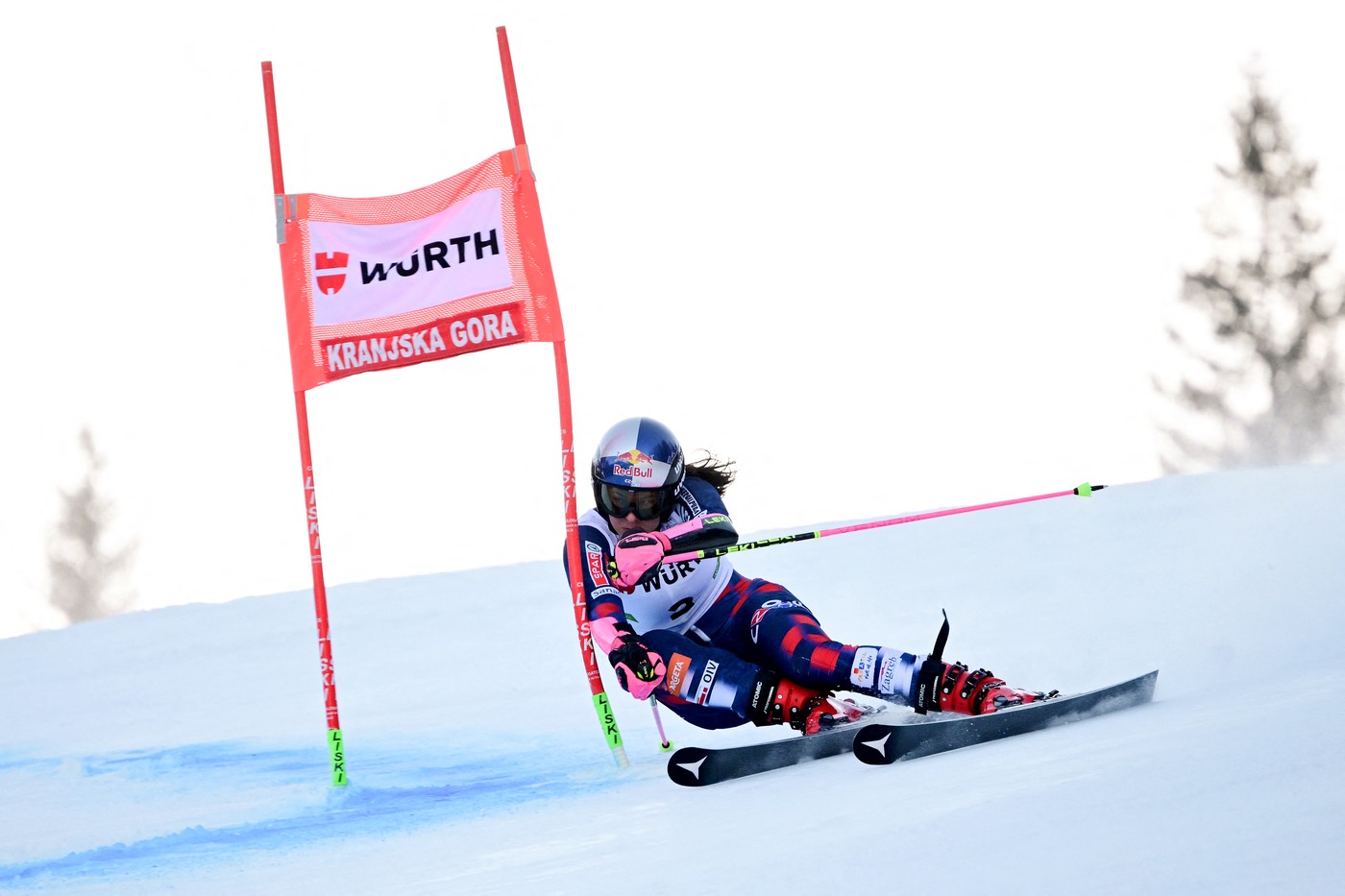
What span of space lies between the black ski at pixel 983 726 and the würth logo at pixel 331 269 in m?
2.67

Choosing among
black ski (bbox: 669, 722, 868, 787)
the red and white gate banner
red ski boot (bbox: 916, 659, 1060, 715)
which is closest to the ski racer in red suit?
red ski boot (bbox: 916, 659, 1060, 715)

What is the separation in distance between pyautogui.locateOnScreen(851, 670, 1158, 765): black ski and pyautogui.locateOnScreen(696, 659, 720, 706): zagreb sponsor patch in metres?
0.71

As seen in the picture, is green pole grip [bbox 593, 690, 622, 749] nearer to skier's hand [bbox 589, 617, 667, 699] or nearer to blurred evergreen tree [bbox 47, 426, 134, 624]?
skier's hand [bbox 589, 617, 667, 699]

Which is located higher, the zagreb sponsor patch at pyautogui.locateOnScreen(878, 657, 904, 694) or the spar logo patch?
the spar logo patch

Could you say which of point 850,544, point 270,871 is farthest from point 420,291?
point 850,544

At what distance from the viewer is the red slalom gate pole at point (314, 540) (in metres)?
5.16

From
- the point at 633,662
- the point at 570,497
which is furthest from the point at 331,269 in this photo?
the point at 633,662

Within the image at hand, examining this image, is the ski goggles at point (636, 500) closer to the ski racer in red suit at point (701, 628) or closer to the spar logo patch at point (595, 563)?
the ski racer in red suit at point (701, 628)

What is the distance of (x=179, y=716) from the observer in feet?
25.8

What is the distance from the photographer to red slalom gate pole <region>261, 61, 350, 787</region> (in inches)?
203

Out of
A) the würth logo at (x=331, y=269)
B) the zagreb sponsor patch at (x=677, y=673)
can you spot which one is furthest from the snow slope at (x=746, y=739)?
the würth logo at (x=331, y=269)

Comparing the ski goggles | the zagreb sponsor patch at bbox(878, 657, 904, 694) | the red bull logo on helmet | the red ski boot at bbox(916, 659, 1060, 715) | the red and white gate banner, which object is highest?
the red and white gate banner

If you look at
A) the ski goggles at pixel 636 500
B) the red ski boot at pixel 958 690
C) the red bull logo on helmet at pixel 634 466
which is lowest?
the red ski boot at pixel 958 690

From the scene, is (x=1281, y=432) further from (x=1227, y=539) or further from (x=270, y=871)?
(x=270, y=871)
